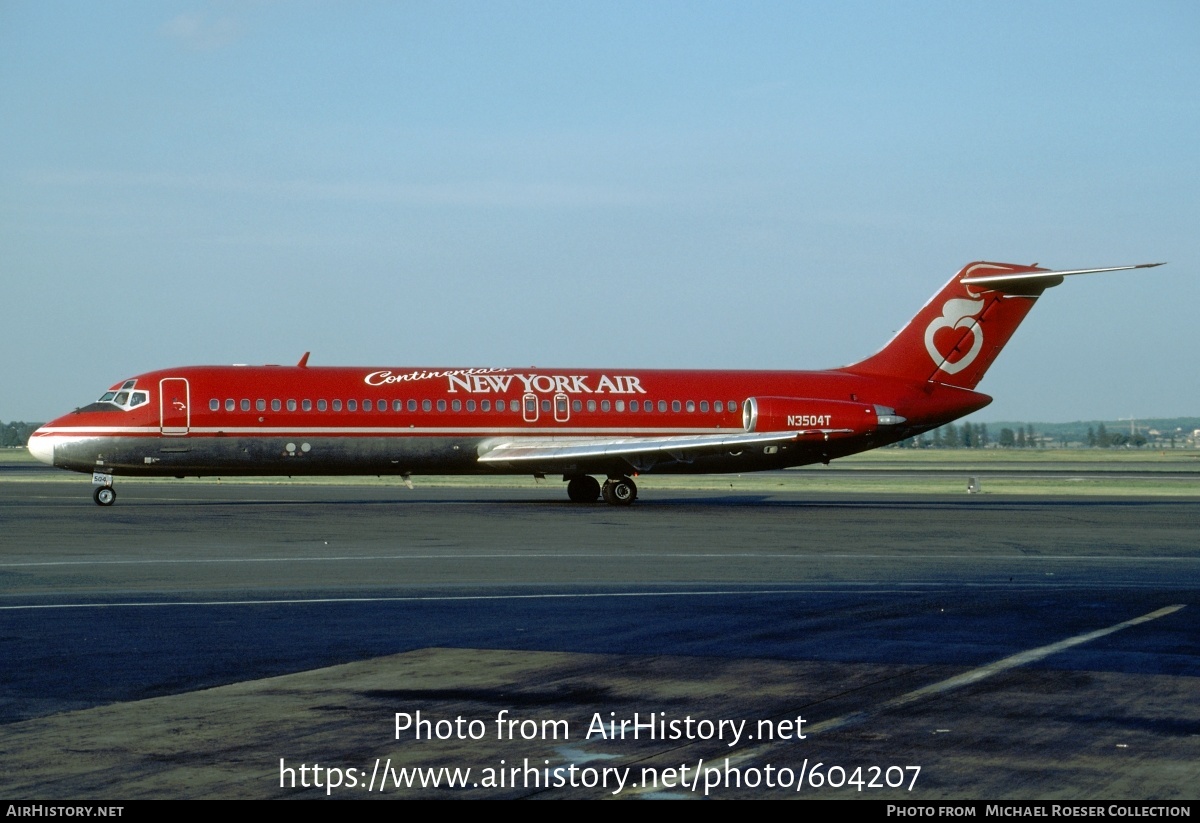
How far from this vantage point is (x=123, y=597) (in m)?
15.5

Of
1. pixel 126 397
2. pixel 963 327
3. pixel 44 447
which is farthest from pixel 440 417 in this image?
pixel 963 327

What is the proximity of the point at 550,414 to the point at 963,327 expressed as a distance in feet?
41.2

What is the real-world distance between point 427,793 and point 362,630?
604 centimetres

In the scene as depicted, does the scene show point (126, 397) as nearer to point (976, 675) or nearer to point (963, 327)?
point (963, 327)

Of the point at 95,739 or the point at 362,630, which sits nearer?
the point at 95,739

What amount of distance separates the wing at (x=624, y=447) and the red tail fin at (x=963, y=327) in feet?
14.1

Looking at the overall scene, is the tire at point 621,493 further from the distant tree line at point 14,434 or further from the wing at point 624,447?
the distant tree line at point 14,434

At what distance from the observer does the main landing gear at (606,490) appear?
3625cm

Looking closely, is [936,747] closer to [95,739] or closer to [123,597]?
[95,739]

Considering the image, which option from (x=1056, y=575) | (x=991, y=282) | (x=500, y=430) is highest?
(x=991, y=282)
